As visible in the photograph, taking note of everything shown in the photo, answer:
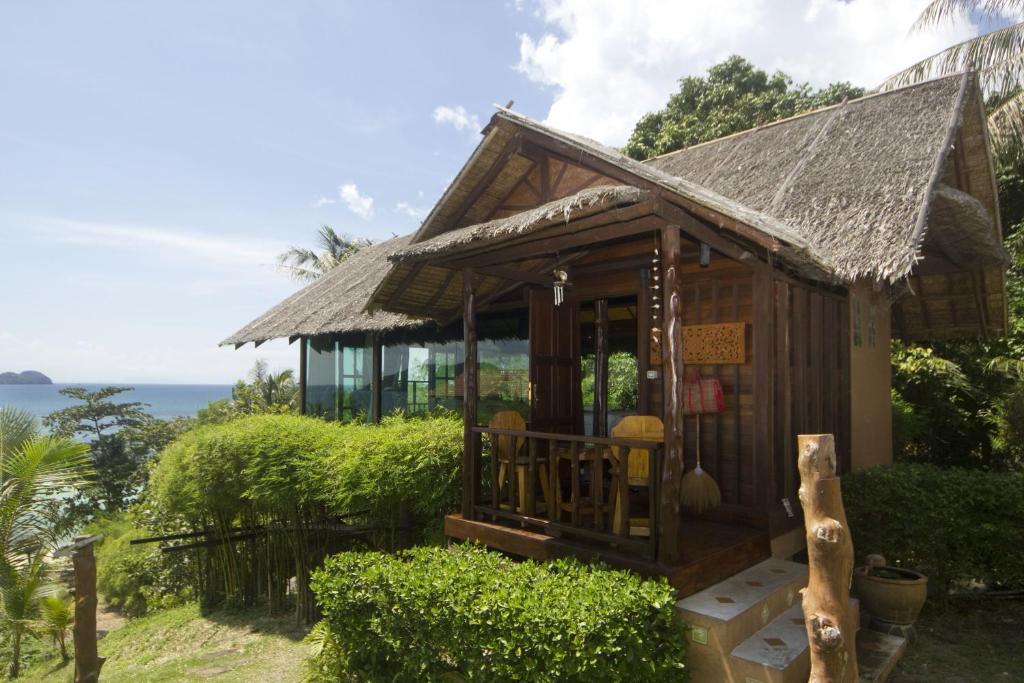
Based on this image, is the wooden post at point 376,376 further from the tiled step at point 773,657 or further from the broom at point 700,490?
the tiled step at point 773,657

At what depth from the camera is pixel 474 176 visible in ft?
18.5

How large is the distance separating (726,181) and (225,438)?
23.6 ft

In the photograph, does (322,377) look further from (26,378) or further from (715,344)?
(26,378)

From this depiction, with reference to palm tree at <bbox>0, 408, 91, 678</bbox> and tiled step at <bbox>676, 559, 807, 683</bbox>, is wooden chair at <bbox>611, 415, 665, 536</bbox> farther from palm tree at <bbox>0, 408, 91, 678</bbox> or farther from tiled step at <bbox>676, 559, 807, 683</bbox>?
palm tree at <bbox>0, 408, 91, 678</bbox>

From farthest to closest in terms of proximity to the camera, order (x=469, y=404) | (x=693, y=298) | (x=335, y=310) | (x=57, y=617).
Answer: (x=335, y=310) < (x=57, y=617) < (x=693, y=298) < (x=469, y=404)

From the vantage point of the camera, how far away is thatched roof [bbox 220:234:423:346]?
939 centimetres

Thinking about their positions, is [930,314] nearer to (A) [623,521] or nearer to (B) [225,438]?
(A) [623,521]

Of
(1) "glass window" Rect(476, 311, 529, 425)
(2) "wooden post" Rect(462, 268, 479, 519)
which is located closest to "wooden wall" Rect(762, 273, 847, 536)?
(2) "wooden post" Rect(462, 268, 479, 519)

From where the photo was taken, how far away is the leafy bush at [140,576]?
11.1m

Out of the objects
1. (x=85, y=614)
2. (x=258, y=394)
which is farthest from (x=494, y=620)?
(x=258, y=394)

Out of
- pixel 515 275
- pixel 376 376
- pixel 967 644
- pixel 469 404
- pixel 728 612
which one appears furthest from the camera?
pixel 376 376

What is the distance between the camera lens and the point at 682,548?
438 centimetres

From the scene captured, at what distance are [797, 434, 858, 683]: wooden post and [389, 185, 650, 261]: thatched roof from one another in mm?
1775

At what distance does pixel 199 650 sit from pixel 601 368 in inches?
240
